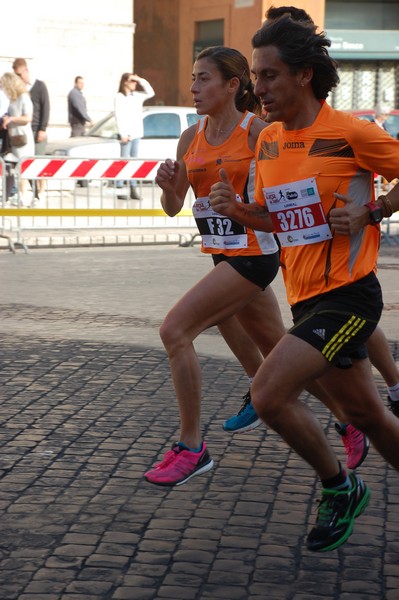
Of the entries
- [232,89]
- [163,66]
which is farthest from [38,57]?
[232,89]

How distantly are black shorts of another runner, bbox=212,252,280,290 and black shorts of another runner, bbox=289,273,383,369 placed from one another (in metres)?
1.24

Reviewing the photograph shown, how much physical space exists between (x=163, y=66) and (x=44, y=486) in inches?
1388

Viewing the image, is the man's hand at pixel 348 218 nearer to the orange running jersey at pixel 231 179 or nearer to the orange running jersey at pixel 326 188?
the orange running jersey at pixel 326 188

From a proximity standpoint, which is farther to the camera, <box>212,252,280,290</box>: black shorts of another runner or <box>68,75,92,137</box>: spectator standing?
<box>68,75,92,137</box>: spectator standing

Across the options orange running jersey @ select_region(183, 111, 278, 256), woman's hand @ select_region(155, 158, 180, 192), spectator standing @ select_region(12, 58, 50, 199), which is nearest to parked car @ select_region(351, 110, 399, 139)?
spectator standing @ select_region(12, 58, 50, 199)

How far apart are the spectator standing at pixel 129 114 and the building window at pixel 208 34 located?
638 inches

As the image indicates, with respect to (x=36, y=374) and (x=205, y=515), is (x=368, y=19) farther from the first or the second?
(x=205, y=515)

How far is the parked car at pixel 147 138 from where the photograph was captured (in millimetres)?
23000

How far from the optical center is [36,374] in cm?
826

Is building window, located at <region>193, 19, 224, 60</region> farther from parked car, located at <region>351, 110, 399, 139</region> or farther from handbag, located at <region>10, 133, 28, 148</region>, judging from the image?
handbag, located at <region>10, 133, 28, 148</region>

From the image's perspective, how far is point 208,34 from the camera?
38531mm

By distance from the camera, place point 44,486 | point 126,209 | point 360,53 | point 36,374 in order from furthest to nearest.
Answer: point 360,53, point 126,209, point 36,374, point 44,486

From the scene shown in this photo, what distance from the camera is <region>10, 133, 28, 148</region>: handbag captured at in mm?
19344

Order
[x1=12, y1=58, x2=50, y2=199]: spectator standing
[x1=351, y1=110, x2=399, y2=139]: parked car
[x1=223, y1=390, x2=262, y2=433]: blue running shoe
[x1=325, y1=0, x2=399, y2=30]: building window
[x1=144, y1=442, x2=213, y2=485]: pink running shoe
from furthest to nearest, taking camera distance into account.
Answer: [x1=325, y1=0, x2=399, y2=30]: building window < [x1=351, y1=110, x2=399, y2=139]: parked car < [x1=12, y1=58, x2=50, y2=199]: spectator standing < [x1=223, y1=390, x2=262, y2=433]: blue running shoe < [x1=144, y1=442, x2=213, y2=485]: pink running shoe
